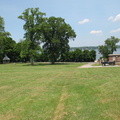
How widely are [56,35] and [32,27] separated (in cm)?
608

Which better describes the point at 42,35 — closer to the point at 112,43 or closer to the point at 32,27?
the point at 32,27

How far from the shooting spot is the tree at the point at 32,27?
34.2 meters

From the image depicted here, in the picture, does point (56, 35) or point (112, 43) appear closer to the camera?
point (56, 35)

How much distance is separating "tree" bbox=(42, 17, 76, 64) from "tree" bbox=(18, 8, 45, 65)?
1.77 m

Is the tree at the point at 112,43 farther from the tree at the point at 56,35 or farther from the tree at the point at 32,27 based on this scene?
the tree at the point at 32,27

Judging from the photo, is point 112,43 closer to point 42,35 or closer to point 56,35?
point 56,35

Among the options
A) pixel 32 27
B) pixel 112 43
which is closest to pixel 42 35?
pixel 32 27

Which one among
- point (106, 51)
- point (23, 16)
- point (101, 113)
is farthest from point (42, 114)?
point (106, 51)

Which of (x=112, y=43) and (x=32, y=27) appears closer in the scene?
(x=32, y=27)

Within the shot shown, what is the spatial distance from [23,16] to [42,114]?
34.3 m

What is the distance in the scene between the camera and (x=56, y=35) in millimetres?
36562

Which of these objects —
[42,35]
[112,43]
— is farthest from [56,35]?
[112,43]

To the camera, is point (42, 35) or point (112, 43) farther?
point (112, 43)

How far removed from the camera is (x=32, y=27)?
35.2m
